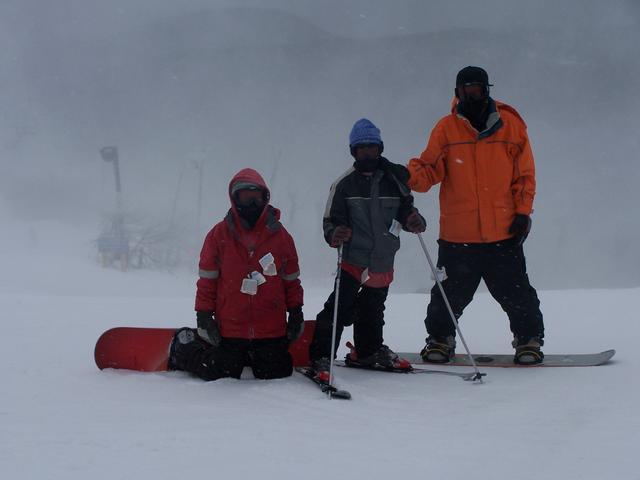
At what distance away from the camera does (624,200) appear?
90.9 meters

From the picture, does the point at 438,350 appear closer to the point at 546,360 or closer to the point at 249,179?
the point at 546,360

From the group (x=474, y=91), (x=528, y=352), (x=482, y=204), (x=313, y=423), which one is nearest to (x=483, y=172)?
(x=482, y=204)

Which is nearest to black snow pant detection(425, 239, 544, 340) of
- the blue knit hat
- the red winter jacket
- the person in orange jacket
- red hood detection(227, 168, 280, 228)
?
the person in orange jacket

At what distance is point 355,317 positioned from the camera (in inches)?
178

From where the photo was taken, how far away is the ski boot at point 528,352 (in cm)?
449

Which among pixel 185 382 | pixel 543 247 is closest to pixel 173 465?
pixel 185 382

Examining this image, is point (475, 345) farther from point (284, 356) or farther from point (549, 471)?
point (549, 471)

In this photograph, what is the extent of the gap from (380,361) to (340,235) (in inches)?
36.6

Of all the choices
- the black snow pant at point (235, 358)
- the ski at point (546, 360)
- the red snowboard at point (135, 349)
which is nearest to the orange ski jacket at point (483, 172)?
the ski at point (546, 360)

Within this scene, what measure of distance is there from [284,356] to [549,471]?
2094mm

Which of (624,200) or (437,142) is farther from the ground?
(624,200)

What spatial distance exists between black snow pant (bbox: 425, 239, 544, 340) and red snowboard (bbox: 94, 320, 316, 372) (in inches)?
72.0

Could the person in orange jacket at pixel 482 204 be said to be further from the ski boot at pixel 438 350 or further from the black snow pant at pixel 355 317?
the black snow pant at pixel 355 317

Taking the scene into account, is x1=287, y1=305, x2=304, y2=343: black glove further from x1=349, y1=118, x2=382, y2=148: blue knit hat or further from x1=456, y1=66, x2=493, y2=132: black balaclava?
x1=456, y1=66, x2=493, y2=132: black balaclava
